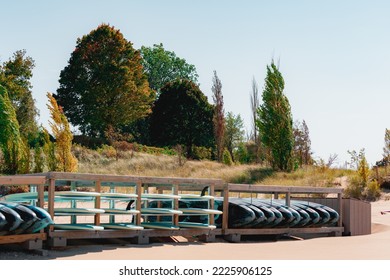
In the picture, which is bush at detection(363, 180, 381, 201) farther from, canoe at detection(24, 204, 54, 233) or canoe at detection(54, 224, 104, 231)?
canoe at detection(24, 204, 54, 233)

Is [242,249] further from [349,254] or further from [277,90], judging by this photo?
[277,90]

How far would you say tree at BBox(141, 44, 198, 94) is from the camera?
6175cm

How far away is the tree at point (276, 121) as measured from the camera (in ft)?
100

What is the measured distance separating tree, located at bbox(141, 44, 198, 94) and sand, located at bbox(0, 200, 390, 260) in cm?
4891

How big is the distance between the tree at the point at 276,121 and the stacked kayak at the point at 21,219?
2136cm

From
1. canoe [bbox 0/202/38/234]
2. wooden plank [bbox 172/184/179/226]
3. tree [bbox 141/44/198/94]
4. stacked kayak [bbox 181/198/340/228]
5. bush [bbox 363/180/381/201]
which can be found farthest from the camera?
tree [bbox 141/44/198/94]

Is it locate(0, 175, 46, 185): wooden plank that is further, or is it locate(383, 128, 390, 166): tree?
locate(383, 128, 390, 166): tree

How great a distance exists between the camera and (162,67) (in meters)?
62.6

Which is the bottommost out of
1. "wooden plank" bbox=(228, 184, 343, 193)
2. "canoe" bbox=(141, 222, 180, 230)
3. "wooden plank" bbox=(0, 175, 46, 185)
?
"canoe" bbox=(141, 222, 180, 230)

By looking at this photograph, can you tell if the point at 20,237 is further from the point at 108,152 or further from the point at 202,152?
the point at 202,152

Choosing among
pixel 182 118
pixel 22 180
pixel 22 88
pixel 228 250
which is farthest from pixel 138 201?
pixel 182 118

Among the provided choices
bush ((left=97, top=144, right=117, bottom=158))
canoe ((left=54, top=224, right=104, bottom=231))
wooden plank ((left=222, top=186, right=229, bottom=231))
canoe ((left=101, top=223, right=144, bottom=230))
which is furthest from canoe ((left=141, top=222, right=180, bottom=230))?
bush ((left=97, top=144, right=117, bottom=158))

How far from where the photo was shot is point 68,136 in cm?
2581

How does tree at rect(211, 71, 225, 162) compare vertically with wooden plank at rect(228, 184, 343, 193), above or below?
above
